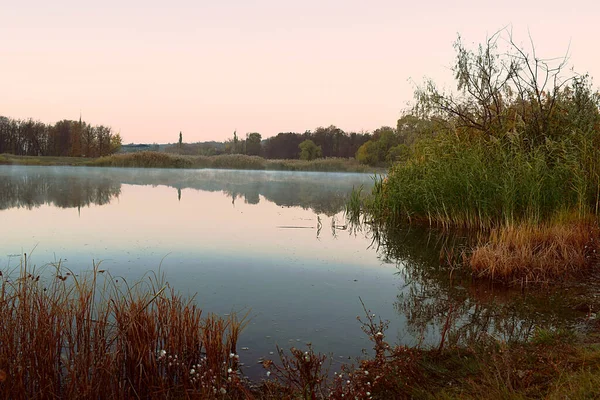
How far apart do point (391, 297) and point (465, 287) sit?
1133 millimetres

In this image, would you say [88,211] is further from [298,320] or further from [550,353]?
[550,353]

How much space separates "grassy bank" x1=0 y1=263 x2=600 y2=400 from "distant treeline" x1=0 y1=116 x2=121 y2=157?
55246 mm

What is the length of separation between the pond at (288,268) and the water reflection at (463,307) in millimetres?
18

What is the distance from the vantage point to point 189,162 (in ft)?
159

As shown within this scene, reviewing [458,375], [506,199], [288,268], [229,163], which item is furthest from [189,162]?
[458,375]

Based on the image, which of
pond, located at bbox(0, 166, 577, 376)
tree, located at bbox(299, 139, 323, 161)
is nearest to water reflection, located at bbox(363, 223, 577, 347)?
pond, located at bbox(0, 166, 577, 376)

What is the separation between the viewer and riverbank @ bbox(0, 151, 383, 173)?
46.0m

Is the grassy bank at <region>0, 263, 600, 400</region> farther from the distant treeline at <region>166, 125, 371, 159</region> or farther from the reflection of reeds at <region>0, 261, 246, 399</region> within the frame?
the distant treeline at <region>166, 125, 371, 159</region>

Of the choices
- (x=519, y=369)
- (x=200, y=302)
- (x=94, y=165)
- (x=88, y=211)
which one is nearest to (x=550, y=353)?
(x=519, y=369)

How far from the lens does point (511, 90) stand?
42.4 feet

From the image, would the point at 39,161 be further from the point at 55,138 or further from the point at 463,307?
the point at 463,307

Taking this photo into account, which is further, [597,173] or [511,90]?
[511,90]

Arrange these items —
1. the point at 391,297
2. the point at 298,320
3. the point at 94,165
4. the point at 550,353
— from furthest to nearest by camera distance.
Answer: the point at 94,165 < the point at 391,297 < the point at 298,320 < the point at 550,353

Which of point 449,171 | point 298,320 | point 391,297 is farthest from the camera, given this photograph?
point 449,171
